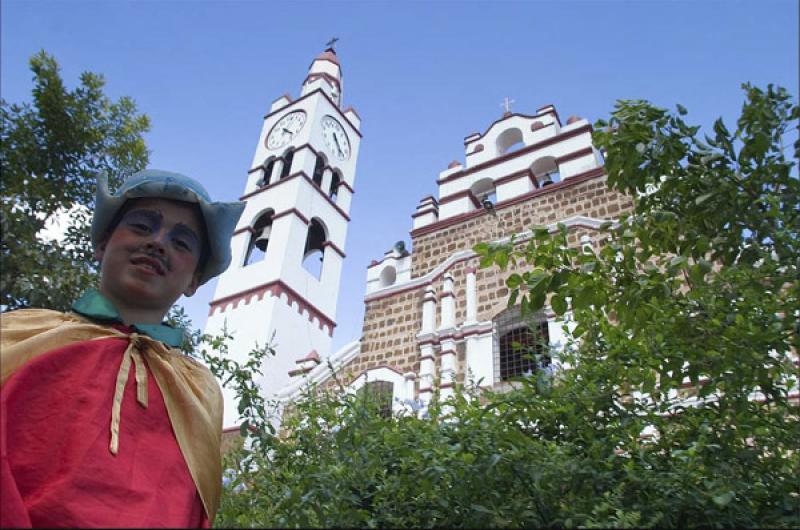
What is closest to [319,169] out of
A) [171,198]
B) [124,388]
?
[171,198]

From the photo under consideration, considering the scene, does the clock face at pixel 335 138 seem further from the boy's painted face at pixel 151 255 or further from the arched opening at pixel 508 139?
the boy's painted face at pixel 151 255

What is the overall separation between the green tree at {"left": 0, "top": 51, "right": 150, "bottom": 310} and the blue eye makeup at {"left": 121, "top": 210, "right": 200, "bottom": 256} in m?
3.73

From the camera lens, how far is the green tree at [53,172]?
5398 millimetres

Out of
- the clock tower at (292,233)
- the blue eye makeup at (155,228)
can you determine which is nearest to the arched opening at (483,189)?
the clock tower at (292,233)

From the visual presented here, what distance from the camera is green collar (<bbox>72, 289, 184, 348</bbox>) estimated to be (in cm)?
210

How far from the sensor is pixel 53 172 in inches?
247

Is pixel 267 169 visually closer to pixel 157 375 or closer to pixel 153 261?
pixel 153 261

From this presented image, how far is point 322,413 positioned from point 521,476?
1.28 meters

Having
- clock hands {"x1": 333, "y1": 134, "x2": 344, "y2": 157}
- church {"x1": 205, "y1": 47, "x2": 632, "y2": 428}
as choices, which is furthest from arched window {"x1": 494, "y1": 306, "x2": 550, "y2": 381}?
clock hands {"x1": 333, "y1": 134, "x2": 344, "y2": 157}

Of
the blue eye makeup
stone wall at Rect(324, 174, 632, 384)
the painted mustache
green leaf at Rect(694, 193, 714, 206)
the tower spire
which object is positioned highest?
the tower spire

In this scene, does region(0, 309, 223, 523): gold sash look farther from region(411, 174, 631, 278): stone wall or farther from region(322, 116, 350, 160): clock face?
region(322, 116, 350, 160): clock face

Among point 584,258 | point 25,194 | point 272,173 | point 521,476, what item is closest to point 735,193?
point 584,258

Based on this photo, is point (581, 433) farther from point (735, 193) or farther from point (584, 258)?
point (735, 193)

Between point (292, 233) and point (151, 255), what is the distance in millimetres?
12996
